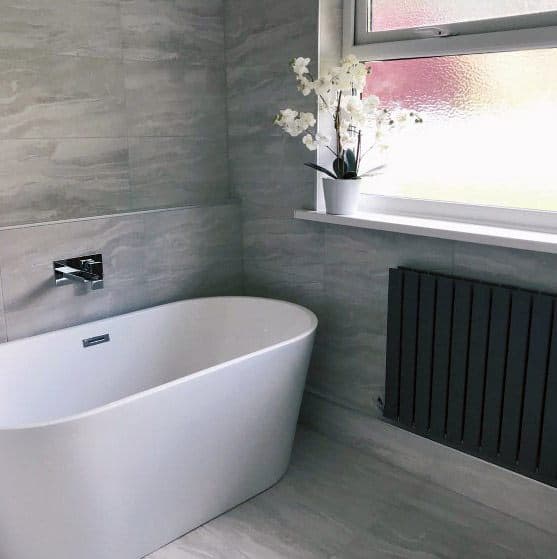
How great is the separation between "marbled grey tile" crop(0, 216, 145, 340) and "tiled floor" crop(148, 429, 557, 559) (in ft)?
3.15

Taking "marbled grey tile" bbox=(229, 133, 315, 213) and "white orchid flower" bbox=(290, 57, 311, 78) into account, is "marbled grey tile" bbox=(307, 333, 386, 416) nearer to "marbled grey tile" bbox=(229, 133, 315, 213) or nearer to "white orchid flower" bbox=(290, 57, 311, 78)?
"marbled grey tile" bbox=(229, 133, 315, 213)

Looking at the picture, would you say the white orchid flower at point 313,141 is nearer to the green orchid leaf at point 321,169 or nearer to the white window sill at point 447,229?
the green orchid leaf at point 321,169

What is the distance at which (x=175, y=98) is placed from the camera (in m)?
2.93

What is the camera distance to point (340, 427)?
2.90 meters

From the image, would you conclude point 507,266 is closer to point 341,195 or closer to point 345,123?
point 341,195

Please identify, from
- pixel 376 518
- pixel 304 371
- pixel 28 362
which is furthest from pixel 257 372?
pixel 28 362

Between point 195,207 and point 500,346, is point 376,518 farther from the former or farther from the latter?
point 195,207

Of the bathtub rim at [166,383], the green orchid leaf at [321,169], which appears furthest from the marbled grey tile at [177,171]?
the green orchid leaf at [321,169]

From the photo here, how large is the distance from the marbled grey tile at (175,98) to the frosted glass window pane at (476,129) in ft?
2.45

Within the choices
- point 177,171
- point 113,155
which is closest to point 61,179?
point 113,155

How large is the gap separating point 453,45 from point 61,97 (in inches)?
58.6

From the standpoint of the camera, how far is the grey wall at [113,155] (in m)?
2.48

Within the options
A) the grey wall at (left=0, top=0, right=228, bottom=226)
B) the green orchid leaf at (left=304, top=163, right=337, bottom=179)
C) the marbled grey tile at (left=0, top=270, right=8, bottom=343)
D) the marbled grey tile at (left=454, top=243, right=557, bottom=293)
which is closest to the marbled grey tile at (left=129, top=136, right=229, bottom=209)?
the grey wall at (left=0, top=0, right=228, bottom=226)

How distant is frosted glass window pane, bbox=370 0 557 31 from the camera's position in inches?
86.7
